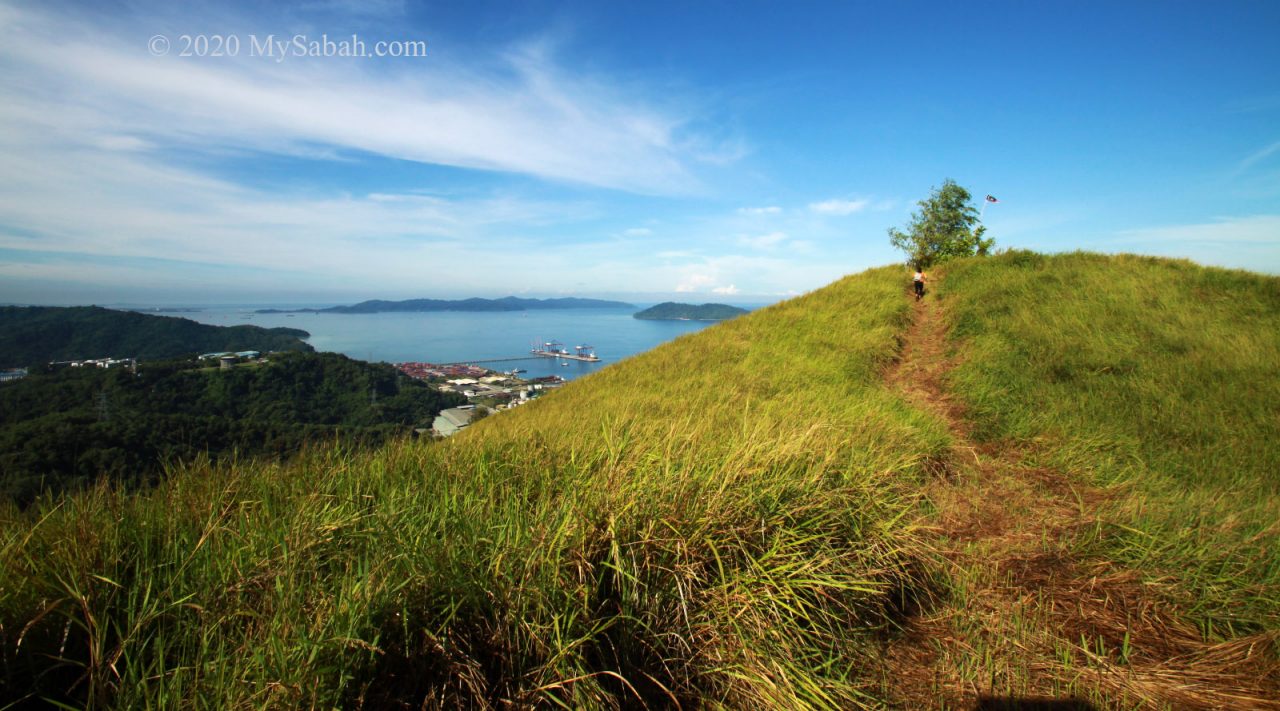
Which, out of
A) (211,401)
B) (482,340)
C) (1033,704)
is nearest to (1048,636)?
(1033,704)

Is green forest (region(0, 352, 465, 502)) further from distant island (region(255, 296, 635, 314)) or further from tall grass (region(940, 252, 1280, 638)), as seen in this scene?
distant island (region(255, 296, 635, 314))

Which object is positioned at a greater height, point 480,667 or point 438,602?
point 438,602

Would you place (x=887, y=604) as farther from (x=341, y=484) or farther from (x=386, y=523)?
(x=341, y=484)

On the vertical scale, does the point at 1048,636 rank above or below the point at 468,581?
below

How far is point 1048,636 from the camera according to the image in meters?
2.51

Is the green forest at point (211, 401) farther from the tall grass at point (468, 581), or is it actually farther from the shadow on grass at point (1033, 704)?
the shadow on grass at point (1033, 704)

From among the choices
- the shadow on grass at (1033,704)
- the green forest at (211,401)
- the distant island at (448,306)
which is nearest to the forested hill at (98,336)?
the green forest at (211,401)

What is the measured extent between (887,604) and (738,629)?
1.38 meters

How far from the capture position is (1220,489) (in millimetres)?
4164

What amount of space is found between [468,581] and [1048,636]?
296cm

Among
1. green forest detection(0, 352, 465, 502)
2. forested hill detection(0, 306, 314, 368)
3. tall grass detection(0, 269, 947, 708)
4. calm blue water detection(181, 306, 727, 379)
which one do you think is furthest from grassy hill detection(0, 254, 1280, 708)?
forested hill detection(0, 306, 314, 368)

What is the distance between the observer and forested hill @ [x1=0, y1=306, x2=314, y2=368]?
29.5m

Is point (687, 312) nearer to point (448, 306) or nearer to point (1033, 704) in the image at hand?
point (1033, 704)

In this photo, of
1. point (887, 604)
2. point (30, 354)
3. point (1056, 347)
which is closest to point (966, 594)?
point (887, 604)
